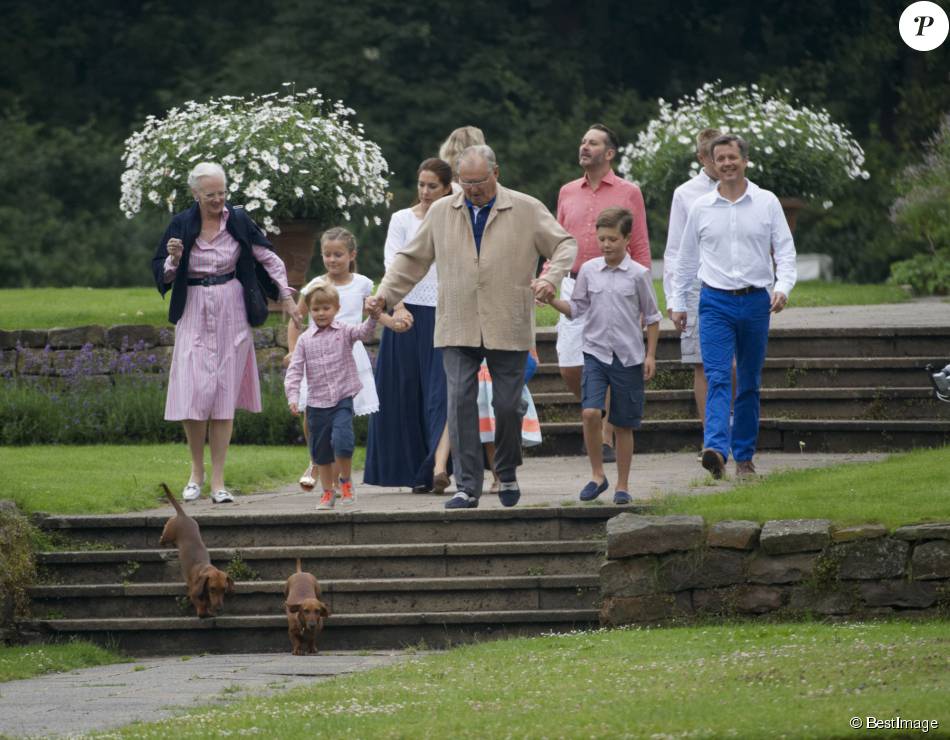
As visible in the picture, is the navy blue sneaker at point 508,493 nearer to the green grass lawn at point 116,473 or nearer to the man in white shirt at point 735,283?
the man in white shirt at point 735,283

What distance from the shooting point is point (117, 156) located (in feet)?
101

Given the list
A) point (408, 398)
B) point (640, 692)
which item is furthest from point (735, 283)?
point (640, 692)

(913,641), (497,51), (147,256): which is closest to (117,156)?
(147,256)

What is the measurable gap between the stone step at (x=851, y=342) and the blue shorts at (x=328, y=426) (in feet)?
12.8

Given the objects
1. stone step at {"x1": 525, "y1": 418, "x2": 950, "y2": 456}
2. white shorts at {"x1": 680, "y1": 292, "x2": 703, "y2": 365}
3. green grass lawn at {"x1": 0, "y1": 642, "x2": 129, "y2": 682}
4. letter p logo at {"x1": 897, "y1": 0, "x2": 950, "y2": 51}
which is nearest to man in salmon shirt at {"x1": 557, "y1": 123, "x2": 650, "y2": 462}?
white shorts at {"x1": 680, "y1": 292, "x2": 703, "y2": 365}

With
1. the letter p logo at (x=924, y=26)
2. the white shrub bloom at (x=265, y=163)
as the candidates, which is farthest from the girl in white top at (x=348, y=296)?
the letter p logo at (x=924, y=26)

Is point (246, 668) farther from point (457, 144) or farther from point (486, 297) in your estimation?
point (457, 144)

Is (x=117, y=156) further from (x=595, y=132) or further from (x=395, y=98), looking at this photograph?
(x=595, y=132)

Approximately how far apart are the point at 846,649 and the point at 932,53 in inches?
859

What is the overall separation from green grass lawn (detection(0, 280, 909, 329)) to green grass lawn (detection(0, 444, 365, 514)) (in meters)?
2.28

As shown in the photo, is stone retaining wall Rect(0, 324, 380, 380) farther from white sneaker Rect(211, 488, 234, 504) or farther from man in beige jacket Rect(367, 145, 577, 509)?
man in beige jacket Rect(367, 145, 577, 509)

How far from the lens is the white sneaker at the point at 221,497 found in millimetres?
10630

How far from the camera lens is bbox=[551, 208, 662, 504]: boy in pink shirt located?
9836 mm

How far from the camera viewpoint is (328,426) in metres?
10.3
